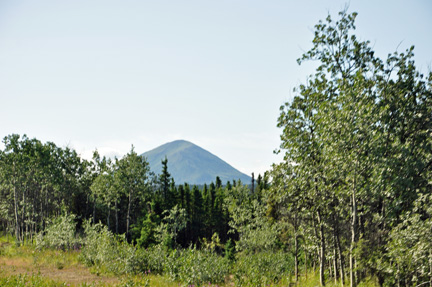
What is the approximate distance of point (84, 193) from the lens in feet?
172

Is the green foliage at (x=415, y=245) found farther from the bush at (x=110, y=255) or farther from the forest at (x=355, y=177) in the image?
the bush at (x=110, y=255)

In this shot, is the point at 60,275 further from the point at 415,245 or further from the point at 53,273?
the point at 415,245

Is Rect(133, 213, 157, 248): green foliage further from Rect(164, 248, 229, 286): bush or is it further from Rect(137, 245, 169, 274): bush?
Rect(164, 248, 229, 286): bush

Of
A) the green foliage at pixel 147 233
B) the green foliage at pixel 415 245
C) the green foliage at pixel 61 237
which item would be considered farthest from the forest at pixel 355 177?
the green foliage at pixel 147 233

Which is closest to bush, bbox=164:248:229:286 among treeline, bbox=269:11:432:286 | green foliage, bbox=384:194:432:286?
treeline, bbox=269:11:432:286

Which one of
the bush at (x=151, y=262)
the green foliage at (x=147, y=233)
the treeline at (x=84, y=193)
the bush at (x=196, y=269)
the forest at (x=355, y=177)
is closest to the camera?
the forest at (x=355, y=177)

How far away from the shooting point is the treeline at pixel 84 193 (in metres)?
37.2

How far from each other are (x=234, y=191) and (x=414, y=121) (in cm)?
4827

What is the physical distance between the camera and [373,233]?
1249cm

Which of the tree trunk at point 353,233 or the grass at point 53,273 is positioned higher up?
the tree trunk at point 353,233

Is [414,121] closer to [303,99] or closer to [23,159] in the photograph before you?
[303,99]

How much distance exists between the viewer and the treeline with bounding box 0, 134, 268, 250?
3725cm

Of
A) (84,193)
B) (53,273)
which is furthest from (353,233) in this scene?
(84,193)

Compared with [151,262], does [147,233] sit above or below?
below
